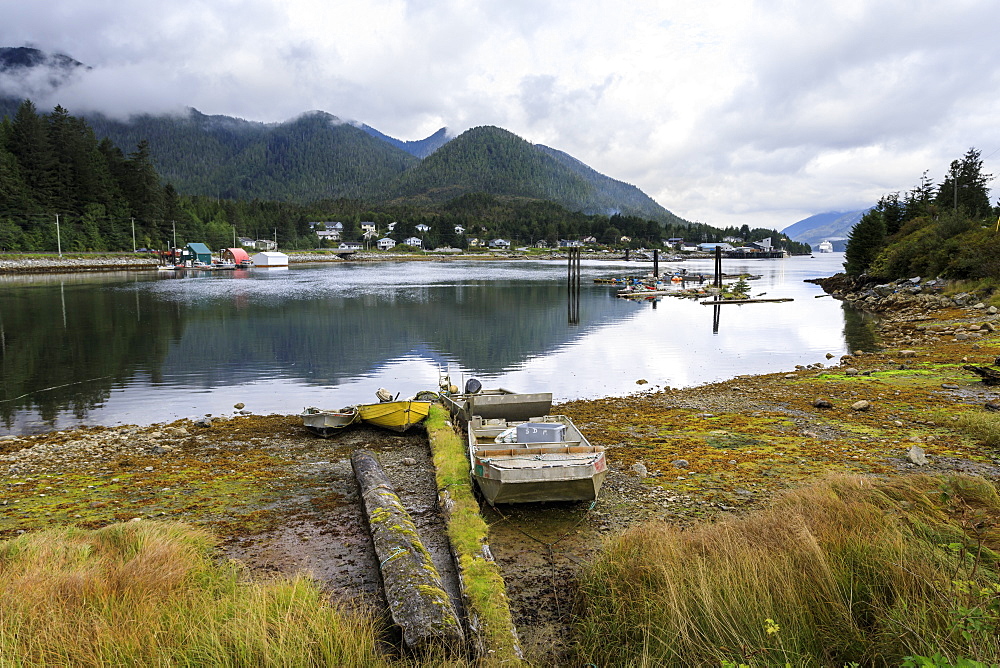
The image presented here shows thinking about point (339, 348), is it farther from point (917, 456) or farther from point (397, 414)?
point (917, 456)

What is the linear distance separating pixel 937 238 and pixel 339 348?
47647 mm

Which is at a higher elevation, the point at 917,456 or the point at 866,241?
the point at 866,241

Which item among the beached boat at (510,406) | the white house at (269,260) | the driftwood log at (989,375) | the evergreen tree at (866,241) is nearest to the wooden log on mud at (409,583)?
the beached boat at (510,406)

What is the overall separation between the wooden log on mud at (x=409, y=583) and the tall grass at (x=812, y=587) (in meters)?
1.38

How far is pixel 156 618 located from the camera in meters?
5.02

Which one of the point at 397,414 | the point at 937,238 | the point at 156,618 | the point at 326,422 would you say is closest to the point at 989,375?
the point at 397,414

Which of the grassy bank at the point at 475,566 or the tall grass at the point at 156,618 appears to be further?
the grassy bank at the point at 475,566

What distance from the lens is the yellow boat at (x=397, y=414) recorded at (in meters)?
15.2

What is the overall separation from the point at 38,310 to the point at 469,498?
46.7 metres

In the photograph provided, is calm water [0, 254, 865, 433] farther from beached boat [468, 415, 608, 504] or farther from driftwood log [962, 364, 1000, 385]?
beached boat [468, 415, 608, 504]

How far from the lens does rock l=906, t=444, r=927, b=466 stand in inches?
413

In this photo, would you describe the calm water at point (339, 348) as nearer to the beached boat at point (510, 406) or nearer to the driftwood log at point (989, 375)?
the beached boat at point (510, 406)

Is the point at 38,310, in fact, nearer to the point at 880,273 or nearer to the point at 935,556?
the point at 935,556

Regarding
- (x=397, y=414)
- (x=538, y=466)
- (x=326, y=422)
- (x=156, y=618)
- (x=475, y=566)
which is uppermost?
(x=156, y=618)
